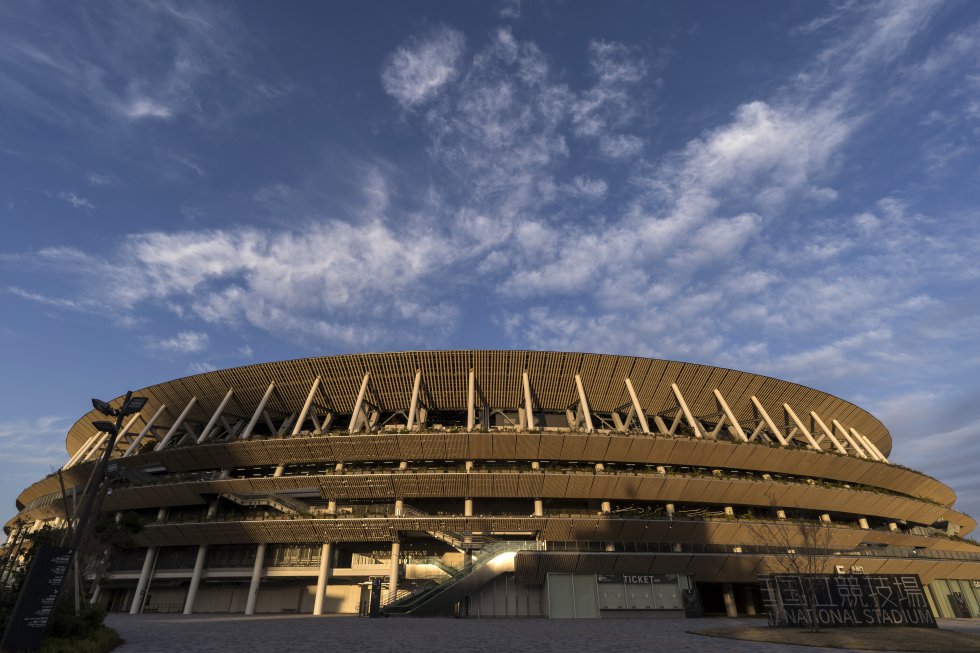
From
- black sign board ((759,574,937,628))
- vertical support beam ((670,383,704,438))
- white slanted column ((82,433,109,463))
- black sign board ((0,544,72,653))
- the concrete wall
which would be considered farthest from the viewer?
white slanted column ((82,433,109,463))

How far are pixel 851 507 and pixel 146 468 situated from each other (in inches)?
2445

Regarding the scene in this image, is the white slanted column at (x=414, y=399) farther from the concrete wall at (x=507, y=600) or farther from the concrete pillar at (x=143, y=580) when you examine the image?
the concrete pillar at (x=143, y=580)

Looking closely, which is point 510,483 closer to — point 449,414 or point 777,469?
point 449,414

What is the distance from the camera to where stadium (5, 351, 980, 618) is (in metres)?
34.9

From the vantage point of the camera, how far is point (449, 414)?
4928 cm

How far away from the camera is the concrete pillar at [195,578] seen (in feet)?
129

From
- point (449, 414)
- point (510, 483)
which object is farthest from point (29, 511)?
point (510, 483)

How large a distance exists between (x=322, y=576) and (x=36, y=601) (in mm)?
29152

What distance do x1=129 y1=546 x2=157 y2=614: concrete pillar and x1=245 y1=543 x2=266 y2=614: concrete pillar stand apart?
9.45m

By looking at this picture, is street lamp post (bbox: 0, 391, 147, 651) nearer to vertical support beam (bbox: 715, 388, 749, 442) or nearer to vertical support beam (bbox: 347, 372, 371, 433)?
vertical support beam (bbox: 347, 372, 371, 433)

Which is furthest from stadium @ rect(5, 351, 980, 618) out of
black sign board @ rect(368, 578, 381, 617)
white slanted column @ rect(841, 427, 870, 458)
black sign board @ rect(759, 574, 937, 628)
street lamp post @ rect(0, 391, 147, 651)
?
street lamp post @ rect(0, 391, 147, 651)

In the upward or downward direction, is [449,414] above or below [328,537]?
above

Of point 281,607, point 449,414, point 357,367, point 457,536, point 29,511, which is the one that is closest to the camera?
point 457,536

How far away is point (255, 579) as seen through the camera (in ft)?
128
